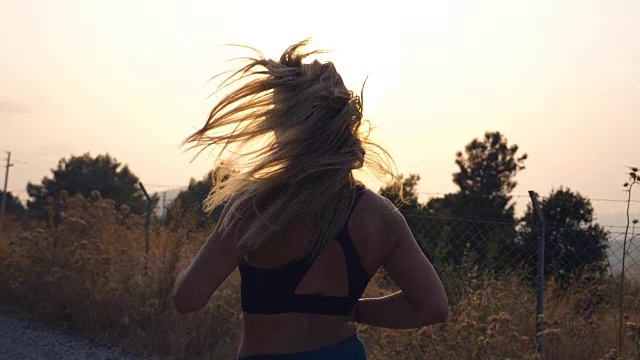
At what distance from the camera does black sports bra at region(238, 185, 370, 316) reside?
235 centimetres

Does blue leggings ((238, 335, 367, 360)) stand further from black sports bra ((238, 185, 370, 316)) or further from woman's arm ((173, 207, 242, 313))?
woman's arm ((173, 207, 242, 313))

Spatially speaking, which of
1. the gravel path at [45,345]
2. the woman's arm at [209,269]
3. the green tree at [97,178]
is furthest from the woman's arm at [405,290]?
the green tree at [97,178]

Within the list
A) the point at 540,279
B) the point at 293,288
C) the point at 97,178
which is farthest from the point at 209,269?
the point at 97,178

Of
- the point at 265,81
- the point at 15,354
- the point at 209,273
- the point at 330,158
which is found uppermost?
the point at 265,81

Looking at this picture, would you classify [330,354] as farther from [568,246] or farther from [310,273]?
[568,246]

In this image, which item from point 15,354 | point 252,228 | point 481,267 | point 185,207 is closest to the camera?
point 252,228

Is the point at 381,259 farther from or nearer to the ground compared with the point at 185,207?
nearer to the ground

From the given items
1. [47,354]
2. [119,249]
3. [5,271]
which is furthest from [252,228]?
[5,271]

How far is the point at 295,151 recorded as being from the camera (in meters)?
2.47

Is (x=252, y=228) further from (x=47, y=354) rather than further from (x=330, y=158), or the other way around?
(x=47, y=354)

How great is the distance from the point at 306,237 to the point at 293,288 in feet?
0.46

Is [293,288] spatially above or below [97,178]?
below

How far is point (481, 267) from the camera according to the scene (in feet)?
29.3

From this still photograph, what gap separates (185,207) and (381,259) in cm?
1069
